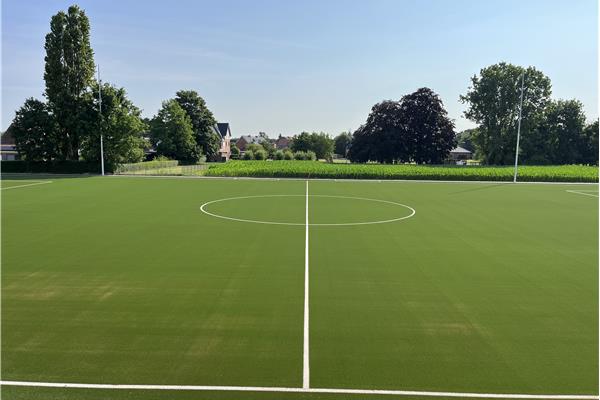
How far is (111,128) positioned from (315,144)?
55.7 m

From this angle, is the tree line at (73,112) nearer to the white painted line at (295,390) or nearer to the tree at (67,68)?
the tree at (67,68)

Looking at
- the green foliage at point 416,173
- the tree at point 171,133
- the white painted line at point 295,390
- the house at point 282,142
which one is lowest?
the white painted line at point 295,390

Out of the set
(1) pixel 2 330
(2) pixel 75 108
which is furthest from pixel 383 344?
(2) pixel 75 108

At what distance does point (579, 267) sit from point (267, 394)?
986cm

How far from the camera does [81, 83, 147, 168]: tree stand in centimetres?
4309

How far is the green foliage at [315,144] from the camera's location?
94125 mm

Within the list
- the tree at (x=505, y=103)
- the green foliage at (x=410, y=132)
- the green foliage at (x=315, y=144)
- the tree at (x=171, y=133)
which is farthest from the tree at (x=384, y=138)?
the tree at (x=171, y=133)

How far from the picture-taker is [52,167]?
4450cm

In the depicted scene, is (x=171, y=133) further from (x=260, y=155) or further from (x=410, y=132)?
(x=410, y=132)

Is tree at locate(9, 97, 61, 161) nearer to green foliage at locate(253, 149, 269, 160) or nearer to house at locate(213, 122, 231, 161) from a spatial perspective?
green foliage at locate(253, 149, 269, 160)

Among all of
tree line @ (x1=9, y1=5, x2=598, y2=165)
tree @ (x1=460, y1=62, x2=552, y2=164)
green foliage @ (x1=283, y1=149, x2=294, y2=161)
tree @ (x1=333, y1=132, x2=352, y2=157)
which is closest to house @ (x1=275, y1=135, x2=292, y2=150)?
tree @ (x1=333, y1=132, x2=352, y2=157)

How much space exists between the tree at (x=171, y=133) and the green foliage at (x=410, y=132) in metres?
27.9

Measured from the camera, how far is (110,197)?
2498 centimetres

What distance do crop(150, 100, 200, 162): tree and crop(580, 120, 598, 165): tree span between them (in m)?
61.3
